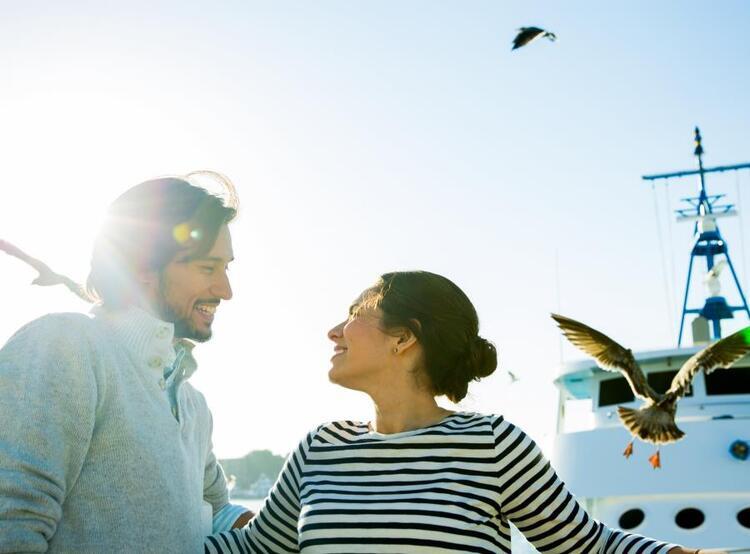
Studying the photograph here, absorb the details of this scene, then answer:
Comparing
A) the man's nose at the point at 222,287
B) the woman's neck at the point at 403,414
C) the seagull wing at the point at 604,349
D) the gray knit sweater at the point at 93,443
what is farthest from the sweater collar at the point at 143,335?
the seagull wing at the point at 604,349

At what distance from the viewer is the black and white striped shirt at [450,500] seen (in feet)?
8.98

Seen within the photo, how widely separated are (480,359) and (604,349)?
7.33 metres

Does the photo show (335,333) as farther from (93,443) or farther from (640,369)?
(640,369)

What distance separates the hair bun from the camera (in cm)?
318

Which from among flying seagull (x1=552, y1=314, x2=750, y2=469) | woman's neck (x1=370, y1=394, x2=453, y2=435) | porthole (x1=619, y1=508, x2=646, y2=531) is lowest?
porthole (x1=619, y1=508, x2=646, y2=531)

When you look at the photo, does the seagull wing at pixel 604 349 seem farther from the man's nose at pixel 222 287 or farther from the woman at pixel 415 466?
the man's nose at pixel 222 287

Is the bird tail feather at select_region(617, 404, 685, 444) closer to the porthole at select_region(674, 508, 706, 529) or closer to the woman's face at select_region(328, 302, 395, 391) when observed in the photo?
the porthole at select_region(674, 508, 706, 529)

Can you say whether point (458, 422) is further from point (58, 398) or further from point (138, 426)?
point (58, 398)

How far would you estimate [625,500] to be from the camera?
1260 centimetres

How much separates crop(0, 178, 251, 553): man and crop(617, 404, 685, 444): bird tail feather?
767cm

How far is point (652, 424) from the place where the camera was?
1044 centimetres

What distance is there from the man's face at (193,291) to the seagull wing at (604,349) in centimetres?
707

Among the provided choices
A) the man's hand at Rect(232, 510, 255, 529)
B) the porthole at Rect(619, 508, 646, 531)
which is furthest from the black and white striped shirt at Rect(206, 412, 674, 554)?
the porthole at Rect(619, 508, 646, 531)

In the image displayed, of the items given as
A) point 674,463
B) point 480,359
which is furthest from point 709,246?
point 480,359
